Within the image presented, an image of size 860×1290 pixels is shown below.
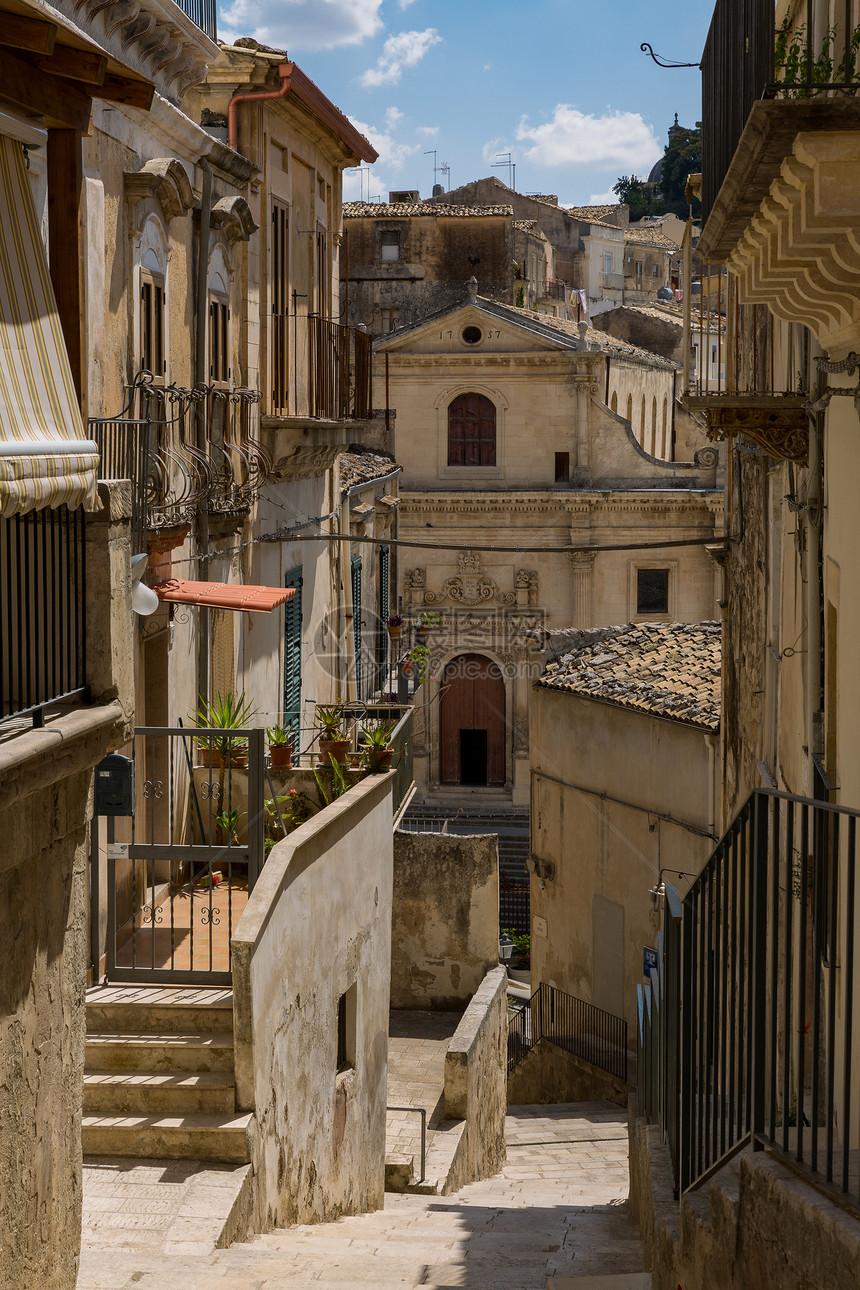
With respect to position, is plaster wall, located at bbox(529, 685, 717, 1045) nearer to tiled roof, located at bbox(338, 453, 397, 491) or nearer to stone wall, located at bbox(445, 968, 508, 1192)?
stone wall, located at bbox(445, 968, 508, 1192)

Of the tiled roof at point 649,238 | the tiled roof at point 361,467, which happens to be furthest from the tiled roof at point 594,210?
the tiled roof at point 361,467

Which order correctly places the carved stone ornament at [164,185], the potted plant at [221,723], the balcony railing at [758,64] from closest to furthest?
the balcony railing at [758,64], the carved stone ornament at [164,185], the potted plant at [221,723]

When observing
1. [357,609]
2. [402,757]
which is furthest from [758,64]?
[357,609]

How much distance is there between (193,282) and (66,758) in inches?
309

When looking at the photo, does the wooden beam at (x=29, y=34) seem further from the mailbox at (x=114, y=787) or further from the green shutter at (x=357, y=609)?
the green shutter at (x=357, y=609)

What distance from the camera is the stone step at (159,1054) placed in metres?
7.92

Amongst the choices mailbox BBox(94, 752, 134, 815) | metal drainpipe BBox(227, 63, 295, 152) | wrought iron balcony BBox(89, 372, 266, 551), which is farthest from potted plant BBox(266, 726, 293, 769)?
metal drainpipe BBox(227, 63, 295, 152)

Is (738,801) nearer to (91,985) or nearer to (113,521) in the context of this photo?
(91,985)

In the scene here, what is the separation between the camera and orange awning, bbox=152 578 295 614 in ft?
33.9

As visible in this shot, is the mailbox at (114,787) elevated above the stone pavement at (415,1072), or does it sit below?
above

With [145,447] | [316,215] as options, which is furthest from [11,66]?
[316,215]

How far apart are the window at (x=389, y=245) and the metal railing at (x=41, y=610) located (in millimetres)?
41662

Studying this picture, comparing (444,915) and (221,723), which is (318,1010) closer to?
(221,723)

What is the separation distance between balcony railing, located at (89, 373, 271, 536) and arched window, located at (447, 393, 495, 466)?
2386 centimetres
